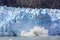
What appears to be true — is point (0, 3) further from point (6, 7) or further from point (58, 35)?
point (58, 35)

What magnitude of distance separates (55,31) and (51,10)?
0.23 m

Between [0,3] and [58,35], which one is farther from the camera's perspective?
[0,3]

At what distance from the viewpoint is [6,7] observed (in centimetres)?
164

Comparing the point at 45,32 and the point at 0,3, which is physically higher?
the point at 0,3

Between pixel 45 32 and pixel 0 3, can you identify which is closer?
pixel 45 32

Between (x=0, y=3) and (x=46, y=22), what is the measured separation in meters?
0.53

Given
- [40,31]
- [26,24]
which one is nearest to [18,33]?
[26,24]

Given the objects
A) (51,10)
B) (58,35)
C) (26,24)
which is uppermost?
(51,10)

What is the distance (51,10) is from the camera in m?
1.65

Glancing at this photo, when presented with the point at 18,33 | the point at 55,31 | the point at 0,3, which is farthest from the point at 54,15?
the point at 0,3

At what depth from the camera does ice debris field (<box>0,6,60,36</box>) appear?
155cm

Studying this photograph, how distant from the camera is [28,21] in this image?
1.58 metres

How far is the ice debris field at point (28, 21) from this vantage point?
1550mm

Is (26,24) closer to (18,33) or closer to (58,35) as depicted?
(18,33)
